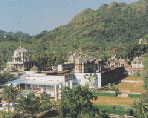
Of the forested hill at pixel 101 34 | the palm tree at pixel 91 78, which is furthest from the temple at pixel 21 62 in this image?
the forested hill at pixel 101 34

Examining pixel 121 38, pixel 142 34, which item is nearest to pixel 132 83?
pixel 121 38

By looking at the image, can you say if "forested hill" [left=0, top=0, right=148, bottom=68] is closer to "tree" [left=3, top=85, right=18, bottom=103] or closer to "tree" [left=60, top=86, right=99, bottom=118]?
"tree" [left=3, top=85, right=18, bottom=103]

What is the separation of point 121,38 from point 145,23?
1382 inches

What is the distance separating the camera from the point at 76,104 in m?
28.5

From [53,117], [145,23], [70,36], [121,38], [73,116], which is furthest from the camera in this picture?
[145,23]

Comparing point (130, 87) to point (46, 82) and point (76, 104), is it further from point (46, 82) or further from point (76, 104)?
point (76, 104)

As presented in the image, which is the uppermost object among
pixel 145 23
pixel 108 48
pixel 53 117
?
pixel 145 23

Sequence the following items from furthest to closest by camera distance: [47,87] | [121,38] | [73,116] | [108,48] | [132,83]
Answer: [121,38] < [108,48] < [132,83] < [47,87] < [73,116]

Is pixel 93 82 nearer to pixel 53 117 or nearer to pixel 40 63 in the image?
pixel 53 117

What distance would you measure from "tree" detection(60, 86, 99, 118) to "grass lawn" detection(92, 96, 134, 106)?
399 inches

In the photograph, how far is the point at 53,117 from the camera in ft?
107

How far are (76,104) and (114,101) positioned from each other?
13.6 metres


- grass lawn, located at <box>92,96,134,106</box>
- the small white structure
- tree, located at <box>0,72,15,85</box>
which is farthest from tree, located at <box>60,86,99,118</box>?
tree, located at <box>0,72,15,85</box>

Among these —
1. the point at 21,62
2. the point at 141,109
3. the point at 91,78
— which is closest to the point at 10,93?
the point at 91,78
